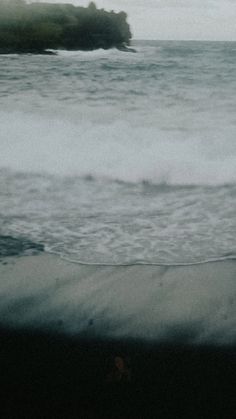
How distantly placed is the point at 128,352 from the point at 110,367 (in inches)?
6.1

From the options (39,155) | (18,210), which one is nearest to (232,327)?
(18,210)

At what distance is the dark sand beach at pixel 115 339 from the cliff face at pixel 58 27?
136 feet

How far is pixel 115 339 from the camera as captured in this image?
2314 mm

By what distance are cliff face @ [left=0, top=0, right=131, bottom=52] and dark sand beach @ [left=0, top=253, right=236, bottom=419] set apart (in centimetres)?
4160

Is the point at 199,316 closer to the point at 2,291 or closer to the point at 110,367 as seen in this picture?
the point at 110,367

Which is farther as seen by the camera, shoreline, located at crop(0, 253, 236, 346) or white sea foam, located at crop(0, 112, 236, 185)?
white sea foam, located at crop(0, 112, 236, 185)

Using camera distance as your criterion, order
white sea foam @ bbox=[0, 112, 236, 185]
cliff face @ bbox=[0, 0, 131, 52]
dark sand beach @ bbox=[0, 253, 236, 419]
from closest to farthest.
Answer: dark sand beach @ bbox=[0, 253, 236, 419]
white sea foam @ bbox=[0, 112, 236, 185]
cliff face @ bbox=[0, 0, 131, 52]

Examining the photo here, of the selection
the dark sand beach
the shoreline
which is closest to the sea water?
the shoreline

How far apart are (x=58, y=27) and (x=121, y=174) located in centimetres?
4780

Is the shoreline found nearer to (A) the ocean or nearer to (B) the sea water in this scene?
(A) the ocean

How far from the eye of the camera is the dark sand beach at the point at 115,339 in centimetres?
184

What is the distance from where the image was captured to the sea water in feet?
12.4

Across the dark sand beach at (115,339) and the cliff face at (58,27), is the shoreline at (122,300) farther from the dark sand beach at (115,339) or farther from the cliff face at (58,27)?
the cliff face at (58,27)

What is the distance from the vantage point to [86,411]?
180 cm
